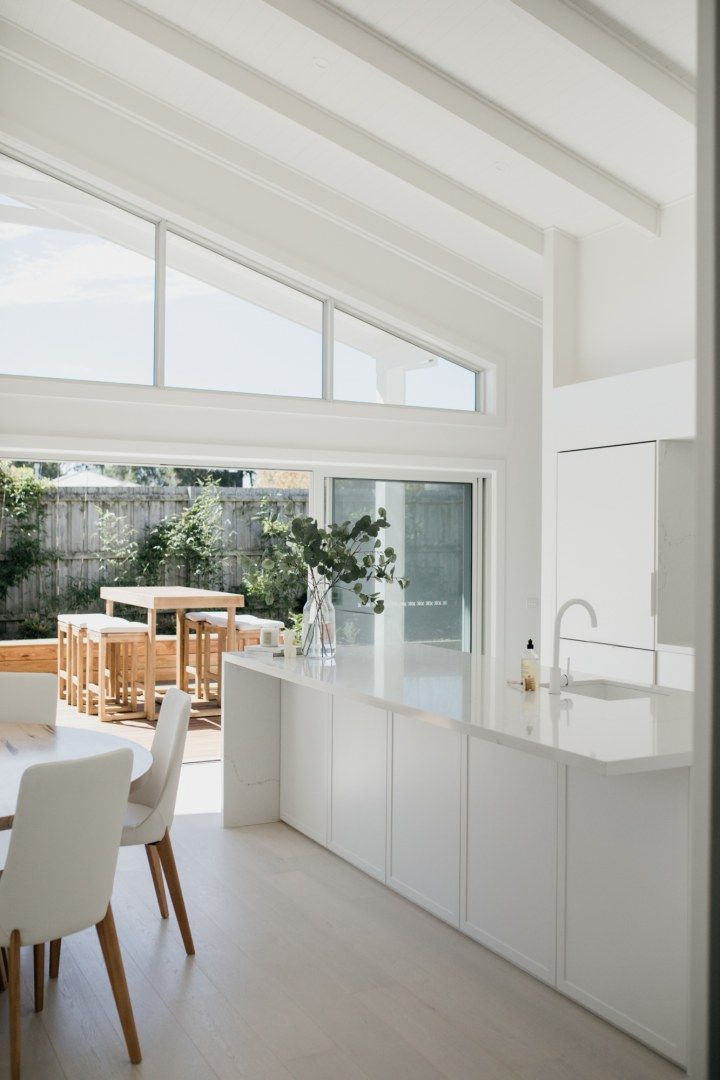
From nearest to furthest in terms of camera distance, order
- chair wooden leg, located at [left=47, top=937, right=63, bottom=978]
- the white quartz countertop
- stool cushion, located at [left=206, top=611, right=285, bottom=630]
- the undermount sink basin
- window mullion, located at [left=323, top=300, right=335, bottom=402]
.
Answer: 1. the white quartz countertop
2. chair wooden leg, located at [left=47, top=937, right=63, bottom=978]
3. the undermount sink basin
4. window mullion, located at [left=323, top=300, right=335, bottom=402]
5. stool cushion, located at [left=206, top=611, right=285, bottom=630]

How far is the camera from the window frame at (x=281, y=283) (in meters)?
5.57

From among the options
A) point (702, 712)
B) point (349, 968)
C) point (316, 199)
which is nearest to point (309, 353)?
point (316, 199)

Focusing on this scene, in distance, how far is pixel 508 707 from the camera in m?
3.23

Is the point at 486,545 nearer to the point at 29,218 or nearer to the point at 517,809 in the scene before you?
the point at 29,218

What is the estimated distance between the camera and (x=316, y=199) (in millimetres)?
6090

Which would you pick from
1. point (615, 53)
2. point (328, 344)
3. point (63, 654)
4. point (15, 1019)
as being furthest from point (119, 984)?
point (63, 654)

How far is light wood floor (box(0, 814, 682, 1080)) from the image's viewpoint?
2621mm

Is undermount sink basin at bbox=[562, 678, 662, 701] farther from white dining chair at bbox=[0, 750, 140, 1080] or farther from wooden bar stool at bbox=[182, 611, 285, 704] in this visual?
wooden bar stool at bbox=[182, 611, 285, 704]

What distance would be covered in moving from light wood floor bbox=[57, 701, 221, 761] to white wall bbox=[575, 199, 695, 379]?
335 centimetres

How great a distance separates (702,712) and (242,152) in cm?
534

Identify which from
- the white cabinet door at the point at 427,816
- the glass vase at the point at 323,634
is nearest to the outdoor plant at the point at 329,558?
the glass vase at the point at 323,634

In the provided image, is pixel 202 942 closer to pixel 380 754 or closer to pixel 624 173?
pixel 380 754

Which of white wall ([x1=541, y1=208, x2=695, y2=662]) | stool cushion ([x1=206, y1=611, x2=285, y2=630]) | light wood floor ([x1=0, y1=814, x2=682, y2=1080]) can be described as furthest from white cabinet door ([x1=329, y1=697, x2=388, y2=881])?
stool cushion ([x1=206, y1=611, x2=285, y2=630])

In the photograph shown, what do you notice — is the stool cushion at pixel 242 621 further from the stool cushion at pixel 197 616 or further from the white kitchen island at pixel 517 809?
the white kitchen island at pixel 517 809
